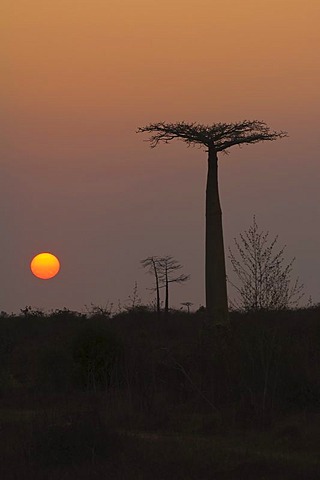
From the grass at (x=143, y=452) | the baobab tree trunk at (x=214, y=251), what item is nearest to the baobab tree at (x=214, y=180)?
the baobab tree trunk at (x=214, y=251)

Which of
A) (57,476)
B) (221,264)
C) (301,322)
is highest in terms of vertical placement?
(221,264)

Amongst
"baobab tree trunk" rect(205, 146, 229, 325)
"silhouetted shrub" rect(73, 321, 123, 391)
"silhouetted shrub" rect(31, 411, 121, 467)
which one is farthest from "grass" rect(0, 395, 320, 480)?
"baobab tree trunk" rect(205, 146, 229, 325)

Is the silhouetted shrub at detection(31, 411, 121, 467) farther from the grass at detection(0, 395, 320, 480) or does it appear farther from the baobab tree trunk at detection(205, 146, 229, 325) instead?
the baobab tree trunk at detection(205, 146, 229, 325)

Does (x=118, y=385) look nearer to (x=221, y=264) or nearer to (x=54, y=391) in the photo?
(x=54, y=391)

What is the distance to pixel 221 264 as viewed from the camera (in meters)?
29.0

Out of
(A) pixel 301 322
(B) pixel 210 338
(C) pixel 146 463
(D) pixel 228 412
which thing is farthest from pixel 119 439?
(A) pixel 301 322

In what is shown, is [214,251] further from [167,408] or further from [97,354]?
[167,408]

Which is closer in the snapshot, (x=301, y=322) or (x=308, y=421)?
(x=308, y=421)

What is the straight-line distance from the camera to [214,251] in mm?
29031

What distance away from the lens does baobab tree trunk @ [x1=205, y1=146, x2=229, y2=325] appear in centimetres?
2841

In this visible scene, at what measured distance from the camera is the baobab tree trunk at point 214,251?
28.4 meters

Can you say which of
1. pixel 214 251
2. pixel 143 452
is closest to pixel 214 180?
pixel 214 251

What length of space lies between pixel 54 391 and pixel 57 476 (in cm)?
1012

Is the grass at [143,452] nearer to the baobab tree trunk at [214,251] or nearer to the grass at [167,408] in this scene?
the grass at [167,408]
